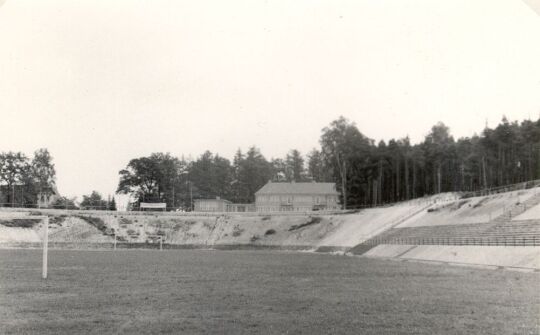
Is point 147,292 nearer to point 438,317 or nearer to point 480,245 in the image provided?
point 438,317

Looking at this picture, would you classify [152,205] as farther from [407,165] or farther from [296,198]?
[407,165]

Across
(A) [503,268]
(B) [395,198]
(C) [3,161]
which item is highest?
(C) [3,161]

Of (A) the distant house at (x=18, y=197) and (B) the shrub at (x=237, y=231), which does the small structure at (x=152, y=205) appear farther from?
(A) the distant house at (x=18, y=197)

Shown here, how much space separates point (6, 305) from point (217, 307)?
6.16 m

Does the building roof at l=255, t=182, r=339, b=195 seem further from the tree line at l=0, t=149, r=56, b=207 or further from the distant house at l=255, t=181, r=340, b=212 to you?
the tree line at l=0, t=149, r=56, b=207

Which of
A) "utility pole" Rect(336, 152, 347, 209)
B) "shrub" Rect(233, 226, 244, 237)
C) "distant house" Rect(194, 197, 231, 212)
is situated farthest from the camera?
"distant house" Rect(194, 197, 231, 212)

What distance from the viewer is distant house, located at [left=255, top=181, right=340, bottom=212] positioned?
139250 millimetres

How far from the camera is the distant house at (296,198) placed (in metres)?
139

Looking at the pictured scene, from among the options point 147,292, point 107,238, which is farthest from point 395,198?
point 147,292

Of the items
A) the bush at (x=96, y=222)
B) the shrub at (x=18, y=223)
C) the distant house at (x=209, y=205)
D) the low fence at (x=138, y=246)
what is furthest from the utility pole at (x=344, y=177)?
the shrub at (x=18, y=223)

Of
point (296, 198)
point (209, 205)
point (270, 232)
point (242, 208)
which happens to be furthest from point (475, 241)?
point (242, 208)

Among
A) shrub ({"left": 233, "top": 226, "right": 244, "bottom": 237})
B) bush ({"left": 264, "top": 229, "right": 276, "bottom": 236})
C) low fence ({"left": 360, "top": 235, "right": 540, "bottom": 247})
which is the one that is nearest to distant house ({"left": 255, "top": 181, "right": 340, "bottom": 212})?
shrub ({"left": 233, "top": 226, "right": 244, "bottom": 237})

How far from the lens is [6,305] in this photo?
17922 millimetres

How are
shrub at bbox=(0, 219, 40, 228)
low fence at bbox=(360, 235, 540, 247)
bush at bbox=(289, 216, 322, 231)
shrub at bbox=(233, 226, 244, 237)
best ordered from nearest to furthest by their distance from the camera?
low fence at bbox=(360, 235, 540, 247), shrub at bbox=(0, 219, 40, 228), bush at bbox=(289, 216, 322, 231), shrub at bbox=(233, 226, 244, 237)
